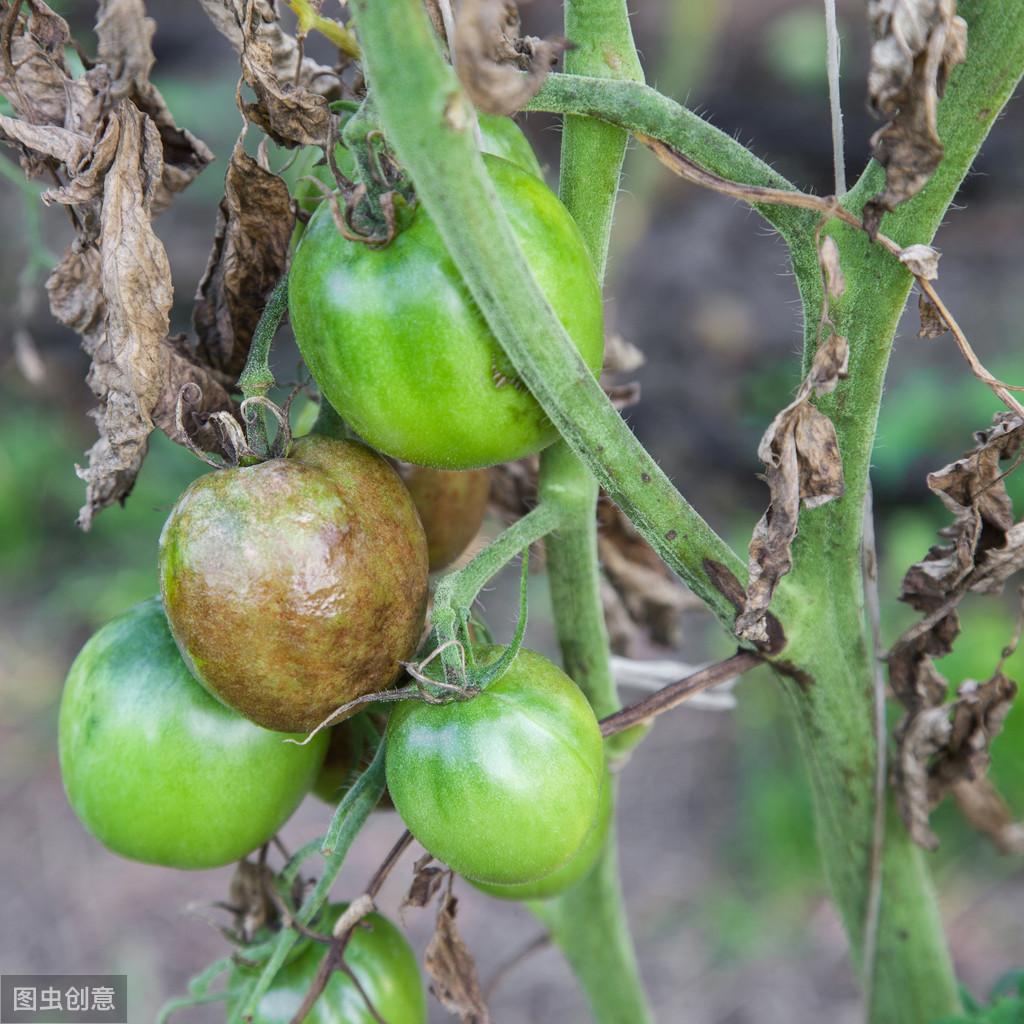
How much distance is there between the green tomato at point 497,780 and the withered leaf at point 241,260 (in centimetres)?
37

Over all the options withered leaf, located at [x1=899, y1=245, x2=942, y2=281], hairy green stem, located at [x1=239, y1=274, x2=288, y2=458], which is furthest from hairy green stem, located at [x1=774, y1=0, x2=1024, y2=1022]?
hairy green stem, located at [x1=239, y1=274, x2=288, y2=458]

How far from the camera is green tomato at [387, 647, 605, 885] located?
2.66 feet

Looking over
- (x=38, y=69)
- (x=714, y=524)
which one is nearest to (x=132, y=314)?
(x=38, y=69)

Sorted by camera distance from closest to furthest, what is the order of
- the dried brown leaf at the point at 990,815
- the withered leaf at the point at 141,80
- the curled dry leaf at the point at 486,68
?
the curled dry leaf at the point at 486,68 → the withered leaf at the point at 141,80 → the dried brown leaf at the point at 990,815

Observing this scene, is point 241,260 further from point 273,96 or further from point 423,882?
point 423,882

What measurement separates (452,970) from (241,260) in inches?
26.4

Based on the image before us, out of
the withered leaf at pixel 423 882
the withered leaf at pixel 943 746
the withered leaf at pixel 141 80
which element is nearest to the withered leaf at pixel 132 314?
the withered leaf at pixel 141 80

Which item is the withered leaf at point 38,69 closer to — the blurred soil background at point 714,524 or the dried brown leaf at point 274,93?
the dried brown leaf at point 274,93

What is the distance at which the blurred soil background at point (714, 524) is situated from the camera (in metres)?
2.82

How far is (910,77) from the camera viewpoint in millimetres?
725

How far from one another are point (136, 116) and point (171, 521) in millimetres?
336

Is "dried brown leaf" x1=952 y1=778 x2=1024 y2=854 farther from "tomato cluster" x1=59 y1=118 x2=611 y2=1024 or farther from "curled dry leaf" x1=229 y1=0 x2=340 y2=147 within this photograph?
"curled dry leaf" x1=229 y1=0 x2=340 y2=147

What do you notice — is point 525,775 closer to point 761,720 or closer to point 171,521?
point 171,521

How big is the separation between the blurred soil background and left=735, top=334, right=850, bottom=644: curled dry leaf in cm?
167
